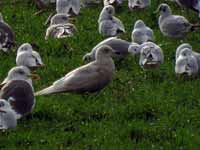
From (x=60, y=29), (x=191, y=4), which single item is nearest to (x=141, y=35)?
(x=60, y=29)

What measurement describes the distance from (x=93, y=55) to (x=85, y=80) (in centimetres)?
156

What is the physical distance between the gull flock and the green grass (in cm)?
15

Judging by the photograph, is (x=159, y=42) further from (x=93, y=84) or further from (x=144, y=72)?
(x=93, y=84)

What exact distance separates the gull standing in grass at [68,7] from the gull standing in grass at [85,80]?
4906mm

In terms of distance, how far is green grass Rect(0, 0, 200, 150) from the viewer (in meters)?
10.6

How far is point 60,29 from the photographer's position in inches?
620

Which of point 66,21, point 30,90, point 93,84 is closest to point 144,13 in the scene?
point 66,21

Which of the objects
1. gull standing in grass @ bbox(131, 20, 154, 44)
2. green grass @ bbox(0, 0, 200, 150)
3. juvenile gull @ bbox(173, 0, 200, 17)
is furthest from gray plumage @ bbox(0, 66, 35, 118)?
juvenile gull @ bbox(173, 0, 200, 17)

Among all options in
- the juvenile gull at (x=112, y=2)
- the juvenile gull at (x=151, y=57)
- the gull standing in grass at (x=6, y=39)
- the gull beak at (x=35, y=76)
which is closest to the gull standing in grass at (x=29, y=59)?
the gull beak at (x=35, y=76)

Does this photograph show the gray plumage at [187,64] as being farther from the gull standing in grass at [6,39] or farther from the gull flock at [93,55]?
the gull standing in grass at [6,39]

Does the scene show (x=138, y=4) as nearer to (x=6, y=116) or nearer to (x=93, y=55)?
(x=93, y=55)

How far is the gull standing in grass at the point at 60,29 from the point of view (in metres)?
15.7

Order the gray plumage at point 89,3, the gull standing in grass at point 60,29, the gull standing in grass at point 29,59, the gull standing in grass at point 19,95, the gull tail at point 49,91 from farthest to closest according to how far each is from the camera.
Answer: the gray plumage at point 89,3
the gull standing in grass at point 60,29
the gull standing in grass at point 29,59
the gull tail at point 49,91
the gull standing in grass at point 19,95

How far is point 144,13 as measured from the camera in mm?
17719
